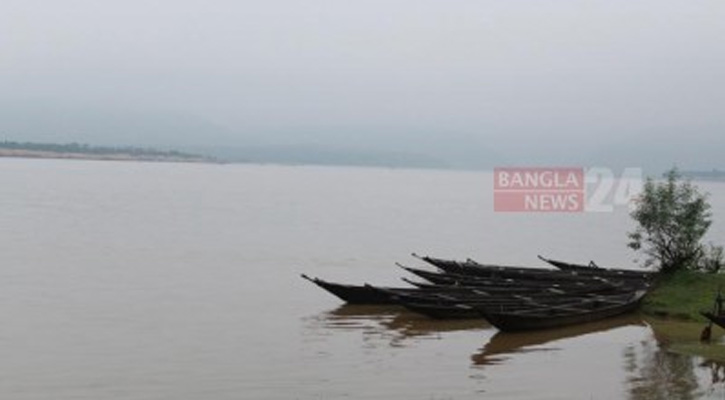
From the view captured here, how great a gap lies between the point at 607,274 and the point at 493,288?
6.94 metres

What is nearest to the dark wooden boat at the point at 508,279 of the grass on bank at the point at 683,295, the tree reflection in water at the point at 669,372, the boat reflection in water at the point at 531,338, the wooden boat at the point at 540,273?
the wooden boat at the point at 540,273

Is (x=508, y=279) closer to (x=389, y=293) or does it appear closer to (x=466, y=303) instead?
(x=466, y=303)

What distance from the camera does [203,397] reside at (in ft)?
51.4

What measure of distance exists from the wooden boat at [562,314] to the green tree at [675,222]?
4495 mm

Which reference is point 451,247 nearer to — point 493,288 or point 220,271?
point 220,271

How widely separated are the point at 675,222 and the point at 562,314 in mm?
8812

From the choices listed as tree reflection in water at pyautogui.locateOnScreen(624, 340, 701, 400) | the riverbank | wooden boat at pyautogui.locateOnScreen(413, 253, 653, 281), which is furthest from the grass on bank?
tree reflection in water at pyautogui.locateOnScreen(624, 340, 701, 400)

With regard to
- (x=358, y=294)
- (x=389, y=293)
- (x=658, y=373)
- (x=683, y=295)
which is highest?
(x=389, y=293)

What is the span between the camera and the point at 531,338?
69.4ft

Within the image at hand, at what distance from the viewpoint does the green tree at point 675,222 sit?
94.2 ft

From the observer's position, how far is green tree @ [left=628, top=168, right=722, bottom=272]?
94.2ft

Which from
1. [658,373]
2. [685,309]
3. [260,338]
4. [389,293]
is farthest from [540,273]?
[658,373]

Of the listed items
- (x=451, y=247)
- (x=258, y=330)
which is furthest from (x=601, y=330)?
(x=451, y=247)

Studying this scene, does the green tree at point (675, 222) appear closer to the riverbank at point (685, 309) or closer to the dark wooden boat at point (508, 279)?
the riverbank at point (685, 309)
